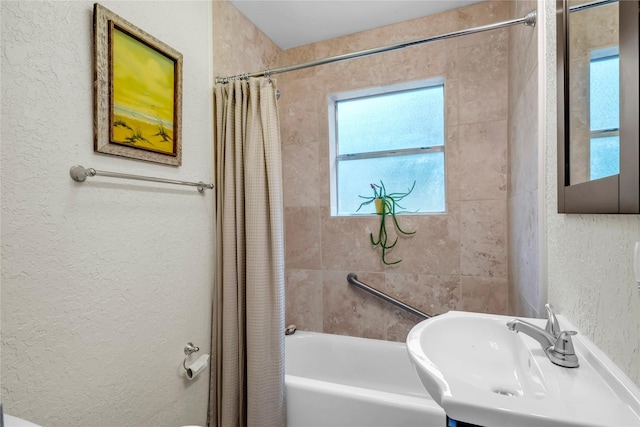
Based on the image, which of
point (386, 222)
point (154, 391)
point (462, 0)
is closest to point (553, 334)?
point (386, 222)

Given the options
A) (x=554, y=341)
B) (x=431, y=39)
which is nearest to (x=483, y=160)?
(x=431, y=39)

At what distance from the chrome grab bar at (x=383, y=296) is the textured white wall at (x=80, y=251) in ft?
3.41

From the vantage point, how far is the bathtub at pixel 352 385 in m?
1.27

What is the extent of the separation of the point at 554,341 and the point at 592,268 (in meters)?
0.21

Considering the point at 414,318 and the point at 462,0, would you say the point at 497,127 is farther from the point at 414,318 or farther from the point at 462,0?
the point at 414,318

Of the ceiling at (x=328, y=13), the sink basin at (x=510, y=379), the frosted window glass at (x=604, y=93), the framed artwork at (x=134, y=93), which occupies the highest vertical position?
the ceiling at (x=328, y=13)

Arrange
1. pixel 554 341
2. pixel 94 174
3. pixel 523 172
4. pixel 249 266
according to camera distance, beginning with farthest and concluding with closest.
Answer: pixel 249 266 → pixel 523 172 → pixel 94 174 → pixel 554 341

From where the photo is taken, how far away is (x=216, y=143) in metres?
1.66

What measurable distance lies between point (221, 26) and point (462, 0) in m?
1.41

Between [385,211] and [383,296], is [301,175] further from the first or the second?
[383,296]

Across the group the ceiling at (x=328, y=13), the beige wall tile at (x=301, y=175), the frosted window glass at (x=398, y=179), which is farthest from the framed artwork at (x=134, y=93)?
the frosted window glass at (x=398, y=179)

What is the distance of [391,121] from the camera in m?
2.19

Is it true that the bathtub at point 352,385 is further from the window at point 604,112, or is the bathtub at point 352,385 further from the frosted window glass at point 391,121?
the frosted window glass at point 391,121

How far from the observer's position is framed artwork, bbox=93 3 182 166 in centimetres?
109
